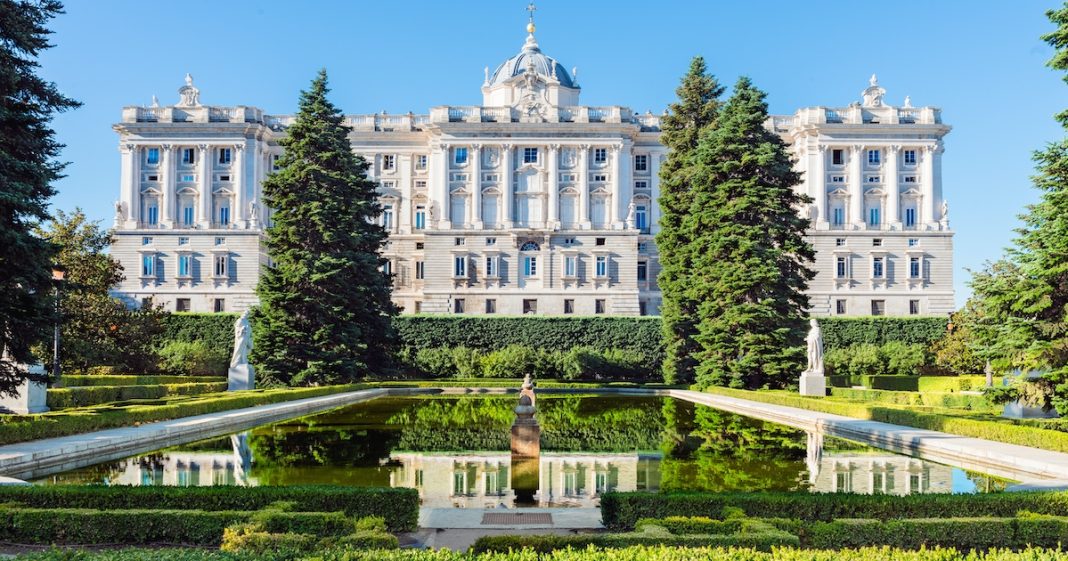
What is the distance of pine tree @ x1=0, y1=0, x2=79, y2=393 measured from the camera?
1641cm

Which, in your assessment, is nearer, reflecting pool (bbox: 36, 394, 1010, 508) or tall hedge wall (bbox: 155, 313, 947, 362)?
reflecting pool (bbox: 36, 394, 1010, 508)

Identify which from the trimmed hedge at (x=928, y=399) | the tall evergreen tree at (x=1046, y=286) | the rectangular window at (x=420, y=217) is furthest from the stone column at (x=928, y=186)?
the tall evergreen tree at (x=1046, y=286)

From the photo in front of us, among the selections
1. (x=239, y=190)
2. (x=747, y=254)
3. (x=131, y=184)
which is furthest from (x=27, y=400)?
(x=131, y=184)

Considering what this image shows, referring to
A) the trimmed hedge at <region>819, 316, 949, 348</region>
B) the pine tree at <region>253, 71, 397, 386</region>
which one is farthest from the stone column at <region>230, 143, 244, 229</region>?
the trimmed hedge at <region>819, 316, 949, 348</region>

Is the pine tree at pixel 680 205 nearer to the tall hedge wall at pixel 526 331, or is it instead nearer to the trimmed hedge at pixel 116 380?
the tall hedge wall at pixel 526 331

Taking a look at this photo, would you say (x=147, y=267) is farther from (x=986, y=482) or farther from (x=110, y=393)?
(x=986, y=482)

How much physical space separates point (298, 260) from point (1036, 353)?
25.6 m

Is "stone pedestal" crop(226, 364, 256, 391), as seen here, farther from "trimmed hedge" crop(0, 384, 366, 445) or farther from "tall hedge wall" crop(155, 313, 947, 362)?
"tall hedge wall" crop(155, 313, 947, 362)

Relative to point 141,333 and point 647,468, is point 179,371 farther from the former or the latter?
point 647,468

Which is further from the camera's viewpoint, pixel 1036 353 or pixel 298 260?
pixel 298 260

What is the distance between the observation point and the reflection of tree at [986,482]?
11704 mm

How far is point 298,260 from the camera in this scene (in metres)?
33.8

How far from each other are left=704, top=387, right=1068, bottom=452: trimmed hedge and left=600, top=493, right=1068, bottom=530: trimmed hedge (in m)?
6.42

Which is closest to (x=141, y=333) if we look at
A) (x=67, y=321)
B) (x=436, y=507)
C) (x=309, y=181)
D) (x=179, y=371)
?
(x=179, y=371)
